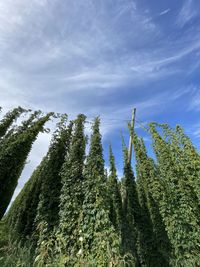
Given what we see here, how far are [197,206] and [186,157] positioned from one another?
2.09 meters

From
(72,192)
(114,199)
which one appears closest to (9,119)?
(72,192)

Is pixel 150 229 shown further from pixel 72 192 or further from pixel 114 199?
pixel 72 192

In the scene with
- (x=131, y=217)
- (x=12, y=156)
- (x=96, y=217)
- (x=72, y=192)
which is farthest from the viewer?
(x=131, y=217)

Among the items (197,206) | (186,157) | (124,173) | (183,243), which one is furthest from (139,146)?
(183,243)

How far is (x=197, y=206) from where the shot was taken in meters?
9.52

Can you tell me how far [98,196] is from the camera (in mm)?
7914

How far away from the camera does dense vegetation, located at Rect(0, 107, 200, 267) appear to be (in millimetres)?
7450

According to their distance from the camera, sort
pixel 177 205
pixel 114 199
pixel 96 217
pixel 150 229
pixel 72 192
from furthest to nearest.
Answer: pixel 114 199 < pixel 150 229 < pixel 177 205 < pixel 72 192 < pixel 96 217

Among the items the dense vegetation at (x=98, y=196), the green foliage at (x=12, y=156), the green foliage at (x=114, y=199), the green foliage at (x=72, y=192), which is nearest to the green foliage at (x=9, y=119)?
the dense vegetation at (x=98, y=196)

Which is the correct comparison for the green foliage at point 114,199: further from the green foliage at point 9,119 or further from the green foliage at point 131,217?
the green foliage at point 9,119

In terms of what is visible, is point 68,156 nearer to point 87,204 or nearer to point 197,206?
point 87,204

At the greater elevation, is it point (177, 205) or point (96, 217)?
point (177, 205)

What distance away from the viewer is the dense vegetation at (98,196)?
745cm

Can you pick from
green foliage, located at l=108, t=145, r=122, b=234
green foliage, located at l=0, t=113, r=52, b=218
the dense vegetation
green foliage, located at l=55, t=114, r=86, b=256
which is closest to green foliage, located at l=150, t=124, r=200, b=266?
the dense vegetation
